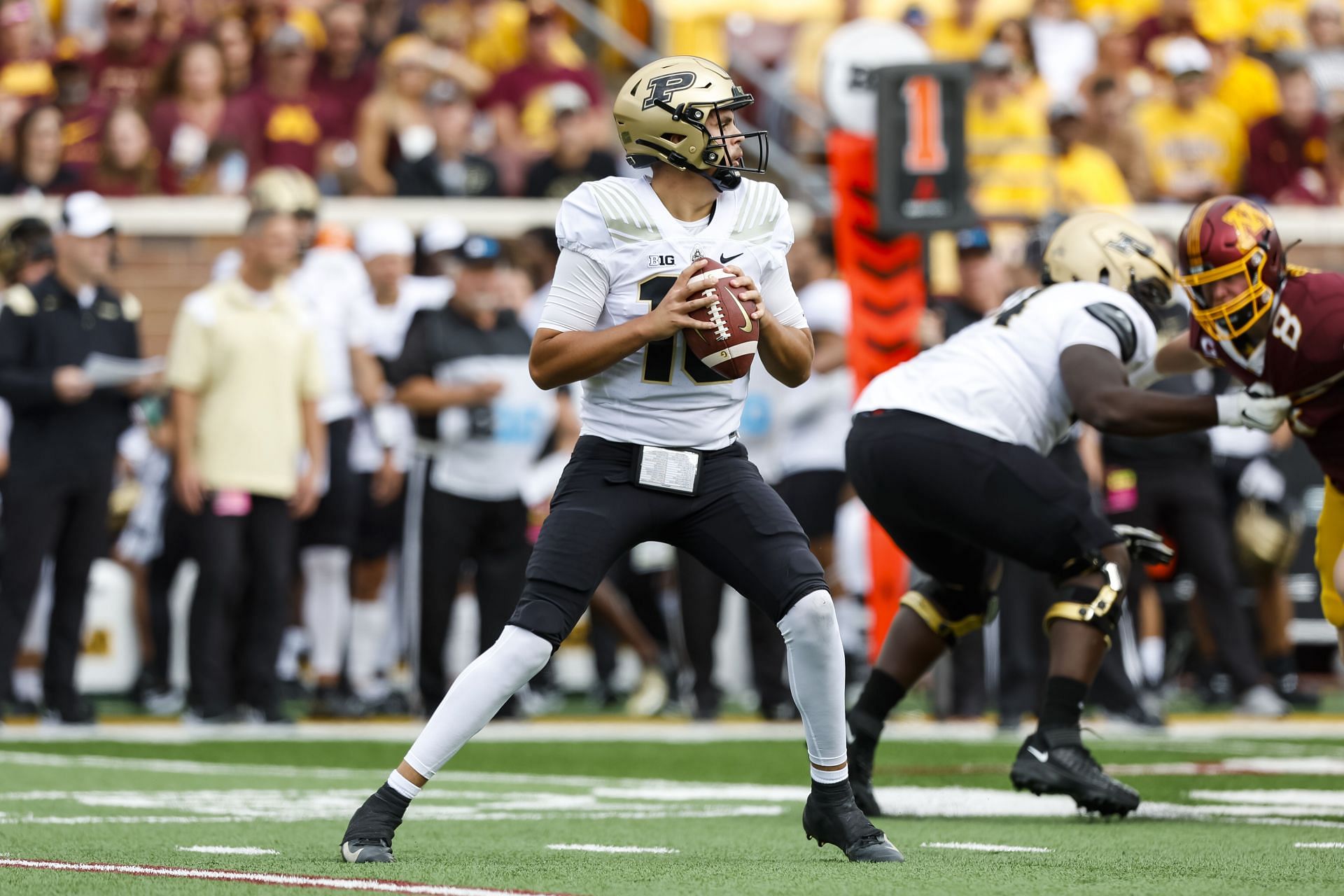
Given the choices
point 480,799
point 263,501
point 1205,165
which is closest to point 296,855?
point 480,799

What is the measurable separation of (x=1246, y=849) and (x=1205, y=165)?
11.5m

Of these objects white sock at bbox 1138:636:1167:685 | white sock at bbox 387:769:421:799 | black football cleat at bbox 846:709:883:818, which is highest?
white sock at bbox 387:769:421:799

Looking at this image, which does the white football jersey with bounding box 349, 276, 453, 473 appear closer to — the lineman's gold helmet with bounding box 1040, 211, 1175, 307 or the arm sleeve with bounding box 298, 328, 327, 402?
the arm sleeve with bounding box 298, 328, 327, 402

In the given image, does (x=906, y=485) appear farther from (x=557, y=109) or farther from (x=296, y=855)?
(x=557, y=109)

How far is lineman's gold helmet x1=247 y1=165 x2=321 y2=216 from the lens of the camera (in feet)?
34.9

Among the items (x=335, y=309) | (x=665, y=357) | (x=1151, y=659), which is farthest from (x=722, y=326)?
(x=1151, y=659)

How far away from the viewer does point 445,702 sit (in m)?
5.23

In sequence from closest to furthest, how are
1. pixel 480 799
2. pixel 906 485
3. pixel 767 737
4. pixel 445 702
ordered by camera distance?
pixel 445 702, pixel 906 485, pixel 480 799, pixel 767 737

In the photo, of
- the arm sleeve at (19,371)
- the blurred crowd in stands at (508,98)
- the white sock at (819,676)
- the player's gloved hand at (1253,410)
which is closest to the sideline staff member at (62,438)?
the arm sleeve at (19,371)

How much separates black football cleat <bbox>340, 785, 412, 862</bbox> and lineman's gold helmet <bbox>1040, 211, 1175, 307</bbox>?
2961 millimetres

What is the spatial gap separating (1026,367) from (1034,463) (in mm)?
344

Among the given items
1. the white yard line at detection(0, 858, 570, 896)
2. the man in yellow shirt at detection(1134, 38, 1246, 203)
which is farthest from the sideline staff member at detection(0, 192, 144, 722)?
the man in yellow shirt at detection(1134, 38, 1246, 203)

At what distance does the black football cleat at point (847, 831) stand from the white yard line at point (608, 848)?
37 cm

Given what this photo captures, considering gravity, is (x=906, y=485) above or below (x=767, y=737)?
above
